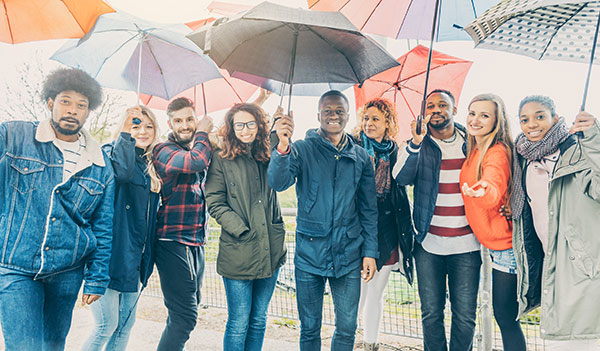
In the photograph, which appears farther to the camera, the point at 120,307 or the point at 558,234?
the point at 120,307

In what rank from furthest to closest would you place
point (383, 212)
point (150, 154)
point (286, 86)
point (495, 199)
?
point (286, 86), point (383, 212), point (150, 154), point (495, 199)

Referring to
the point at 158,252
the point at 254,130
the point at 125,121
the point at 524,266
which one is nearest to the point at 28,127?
the point at 125,121

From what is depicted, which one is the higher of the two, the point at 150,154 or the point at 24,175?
the point at 150,154

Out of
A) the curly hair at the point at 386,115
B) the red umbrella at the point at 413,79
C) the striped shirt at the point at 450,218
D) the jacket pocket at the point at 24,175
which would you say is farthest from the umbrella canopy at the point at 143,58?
the striped shirt at the point at 450,218

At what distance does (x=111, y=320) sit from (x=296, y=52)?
2202 millimetres

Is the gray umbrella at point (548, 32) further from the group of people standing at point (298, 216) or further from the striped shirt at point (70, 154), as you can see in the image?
the striped shirt at point (70, 154)

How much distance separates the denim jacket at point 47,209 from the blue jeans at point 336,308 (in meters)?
1.28

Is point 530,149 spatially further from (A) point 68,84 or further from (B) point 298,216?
(A) point 68,84

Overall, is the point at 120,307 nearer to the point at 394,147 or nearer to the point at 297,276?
the point at 297,276

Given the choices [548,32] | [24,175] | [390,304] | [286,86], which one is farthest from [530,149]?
[24,175]

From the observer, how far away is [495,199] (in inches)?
99.3

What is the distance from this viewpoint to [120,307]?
2734 mm

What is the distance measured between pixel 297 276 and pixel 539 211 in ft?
5.37

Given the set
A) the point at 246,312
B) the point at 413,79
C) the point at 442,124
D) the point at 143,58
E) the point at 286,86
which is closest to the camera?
the point at 246,312
